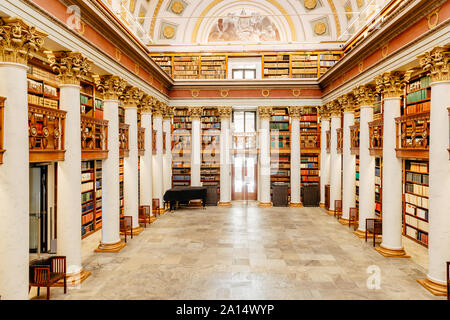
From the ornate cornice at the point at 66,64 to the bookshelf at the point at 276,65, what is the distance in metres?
9.15

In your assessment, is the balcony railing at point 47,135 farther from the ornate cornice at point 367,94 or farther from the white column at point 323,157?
the white column at point 323,157

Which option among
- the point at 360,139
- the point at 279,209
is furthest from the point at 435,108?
the point at 279,209

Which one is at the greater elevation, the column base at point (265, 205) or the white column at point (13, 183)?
the white column at point (13, 183)

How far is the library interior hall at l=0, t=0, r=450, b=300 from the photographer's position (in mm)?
4902

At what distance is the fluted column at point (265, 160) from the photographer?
12930mm

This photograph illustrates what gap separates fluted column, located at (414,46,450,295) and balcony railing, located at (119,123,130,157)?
23.3ft

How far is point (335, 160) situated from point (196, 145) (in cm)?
602

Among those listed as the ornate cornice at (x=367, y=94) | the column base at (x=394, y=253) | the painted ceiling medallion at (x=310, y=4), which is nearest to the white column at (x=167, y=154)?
the ornate cornice at (x=367, y=94)

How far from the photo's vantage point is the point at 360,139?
332 inches

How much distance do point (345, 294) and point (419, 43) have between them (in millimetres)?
4924

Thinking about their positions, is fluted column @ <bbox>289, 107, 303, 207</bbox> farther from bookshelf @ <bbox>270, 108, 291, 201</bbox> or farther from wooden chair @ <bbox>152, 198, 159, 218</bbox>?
wooden chair @ <bbox>152, 198, 159, 218</bbox>

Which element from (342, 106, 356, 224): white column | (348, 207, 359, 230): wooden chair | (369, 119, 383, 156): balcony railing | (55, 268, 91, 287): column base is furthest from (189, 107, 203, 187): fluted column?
(55, 268, 91, 287): column base

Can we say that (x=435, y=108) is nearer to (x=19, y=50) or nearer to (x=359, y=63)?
(x=359, y=63)

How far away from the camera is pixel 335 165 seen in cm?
1112
